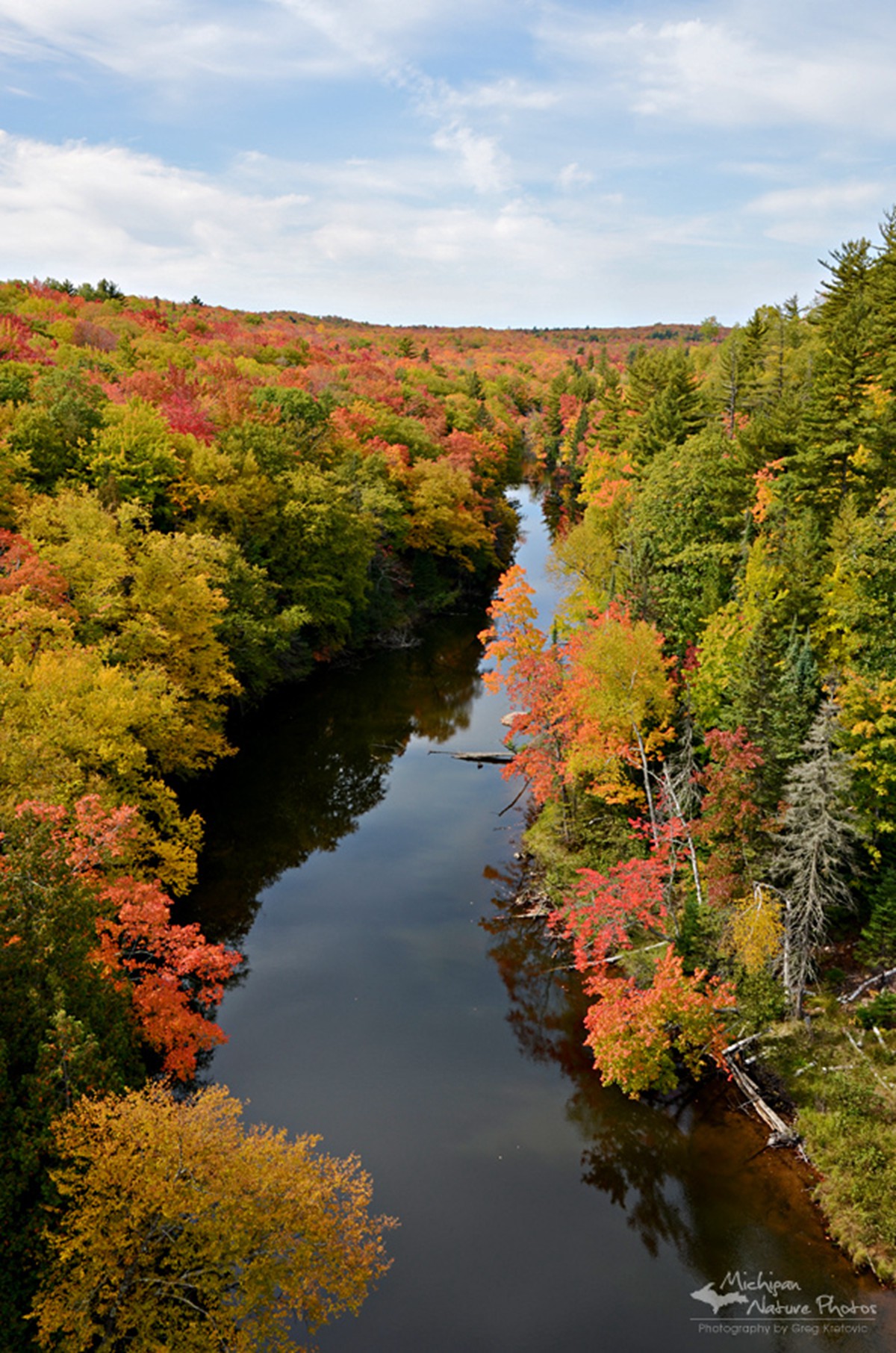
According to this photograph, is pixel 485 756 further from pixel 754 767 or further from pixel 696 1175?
pixel 696 1175

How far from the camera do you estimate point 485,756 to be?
128ft

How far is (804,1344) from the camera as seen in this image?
14.9 meters

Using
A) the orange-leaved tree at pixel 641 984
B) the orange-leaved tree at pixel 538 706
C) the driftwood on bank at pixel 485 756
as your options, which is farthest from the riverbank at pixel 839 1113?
the driftwood on bank at pixel 485 756

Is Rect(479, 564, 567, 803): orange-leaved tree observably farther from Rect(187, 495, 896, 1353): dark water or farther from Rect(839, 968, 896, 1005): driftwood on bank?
Rect(839, 968, 896, 1005): driftwood on bank

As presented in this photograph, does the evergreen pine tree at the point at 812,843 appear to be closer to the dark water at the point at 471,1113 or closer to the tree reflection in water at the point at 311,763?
the dark water at the point at 471,1113

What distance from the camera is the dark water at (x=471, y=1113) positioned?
15672 millimetres

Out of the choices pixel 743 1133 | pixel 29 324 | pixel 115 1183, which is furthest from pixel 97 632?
pixel 29 324

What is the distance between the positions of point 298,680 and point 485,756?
14409 mm

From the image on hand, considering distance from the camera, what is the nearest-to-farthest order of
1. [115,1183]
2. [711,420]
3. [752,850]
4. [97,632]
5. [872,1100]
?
[115,1183]
[872,1100]
[752,850]
[97,632]
[711,420]

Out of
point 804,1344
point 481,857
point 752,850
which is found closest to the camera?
point 804,1344

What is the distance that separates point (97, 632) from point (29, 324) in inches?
1791

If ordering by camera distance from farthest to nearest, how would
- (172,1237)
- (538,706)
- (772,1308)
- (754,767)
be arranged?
(538,706)
(754,767)
(772,1308)
(172,1237)

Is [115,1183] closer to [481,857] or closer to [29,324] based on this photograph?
[481,857]

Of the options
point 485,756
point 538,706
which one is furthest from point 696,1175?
point 485,756
